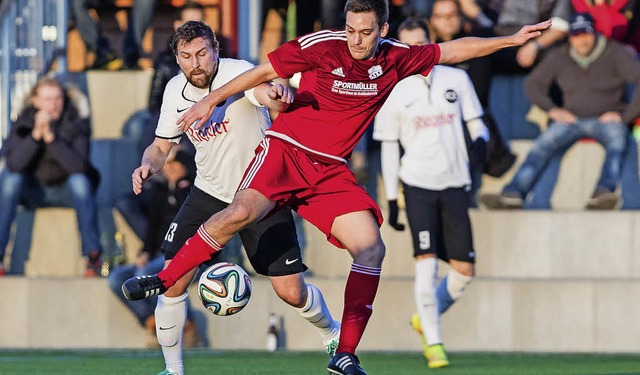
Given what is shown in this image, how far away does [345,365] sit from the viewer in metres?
8.68

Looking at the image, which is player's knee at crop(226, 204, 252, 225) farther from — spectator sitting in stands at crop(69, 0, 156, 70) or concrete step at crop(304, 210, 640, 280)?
spectator sitting in stands at crop(69, 0, 156, 70)

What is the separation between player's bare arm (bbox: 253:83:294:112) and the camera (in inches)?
349

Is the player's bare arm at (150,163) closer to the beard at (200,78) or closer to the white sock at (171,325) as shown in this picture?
the beard at (200,78)

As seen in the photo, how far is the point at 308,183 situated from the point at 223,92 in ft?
2.36

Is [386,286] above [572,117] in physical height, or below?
below

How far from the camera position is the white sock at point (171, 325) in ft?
31.9

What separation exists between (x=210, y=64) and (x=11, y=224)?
5.53 metres

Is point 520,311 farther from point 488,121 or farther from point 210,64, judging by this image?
point 210,64

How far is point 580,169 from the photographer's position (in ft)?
47.3

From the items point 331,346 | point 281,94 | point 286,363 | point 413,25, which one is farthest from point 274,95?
point 286,363


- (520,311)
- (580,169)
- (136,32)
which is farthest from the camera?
(136,32)

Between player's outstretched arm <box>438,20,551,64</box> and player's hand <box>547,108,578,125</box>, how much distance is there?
4.98 m

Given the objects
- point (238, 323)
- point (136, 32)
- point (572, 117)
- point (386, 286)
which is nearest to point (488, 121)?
point (572, 117)

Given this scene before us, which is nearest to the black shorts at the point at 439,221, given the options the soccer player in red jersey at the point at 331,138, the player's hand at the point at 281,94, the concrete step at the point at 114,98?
the soccer player in red jersey at the point at 331,138
